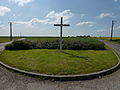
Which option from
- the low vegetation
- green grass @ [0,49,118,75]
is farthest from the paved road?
the low vegetation

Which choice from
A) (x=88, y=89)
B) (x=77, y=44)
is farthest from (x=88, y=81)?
(x=77, y=44)

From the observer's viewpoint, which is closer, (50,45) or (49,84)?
(49,84)

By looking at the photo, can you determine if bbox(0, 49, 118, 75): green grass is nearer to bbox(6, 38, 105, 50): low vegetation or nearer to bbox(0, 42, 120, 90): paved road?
bbox(0, 42, 120, 90): paved road

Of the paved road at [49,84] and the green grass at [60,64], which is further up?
the green grass at [60,64]

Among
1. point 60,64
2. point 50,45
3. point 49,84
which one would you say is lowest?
point 49,84

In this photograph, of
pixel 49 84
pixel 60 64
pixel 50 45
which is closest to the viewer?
pixel 49 84

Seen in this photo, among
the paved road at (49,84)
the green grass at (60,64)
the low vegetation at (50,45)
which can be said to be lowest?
the paved road at (49,84)

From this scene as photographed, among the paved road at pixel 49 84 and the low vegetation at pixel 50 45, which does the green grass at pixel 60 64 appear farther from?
the low vegetation at pixel 50 45

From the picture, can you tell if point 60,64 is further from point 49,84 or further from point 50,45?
point 50,45

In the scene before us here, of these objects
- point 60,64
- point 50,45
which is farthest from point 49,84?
point 50,45

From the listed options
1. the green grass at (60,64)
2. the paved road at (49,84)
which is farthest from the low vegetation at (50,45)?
the paved road at (49,84)

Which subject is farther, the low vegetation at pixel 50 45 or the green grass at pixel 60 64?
the low vegetation at pixel 50 45

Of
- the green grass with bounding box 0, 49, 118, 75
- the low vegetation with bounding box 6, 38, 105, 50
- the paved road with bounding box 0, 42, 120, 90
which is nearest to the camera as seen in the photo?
the paved road with bounding box 0, 42, 120, 90

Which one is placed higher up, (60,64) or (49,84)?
(60,64)
